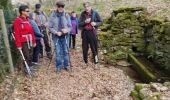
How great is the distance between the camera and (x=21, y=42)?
8.37 m

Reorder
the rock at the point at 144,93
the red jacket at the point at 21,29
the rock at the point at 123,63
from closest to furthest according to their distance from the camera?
the rock at the point at 144,93 → the red jacket at the point at 21,29 → the rock at the point at 123,63

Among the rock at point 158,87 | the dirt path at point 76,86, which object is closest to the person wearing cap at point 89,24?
the dirt path at point 76,86

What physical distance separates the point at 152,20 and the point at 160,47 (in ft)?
4.86

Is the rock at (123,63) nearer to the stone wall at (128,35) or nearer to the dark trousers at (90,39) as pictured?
the stone wall at (128,35)

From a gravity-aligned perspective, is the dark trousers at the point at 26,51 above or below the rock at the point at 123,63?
above

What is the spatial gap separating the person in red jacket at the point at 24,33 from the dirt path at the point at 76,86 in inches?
32.2

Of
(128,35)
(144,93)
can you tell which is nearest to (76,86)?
(144,93)

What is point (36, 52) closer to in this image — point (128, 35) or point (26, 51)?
point (26, 51)

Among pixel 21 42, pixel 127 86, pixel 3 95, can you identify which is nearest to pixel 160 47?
pixel 127 86

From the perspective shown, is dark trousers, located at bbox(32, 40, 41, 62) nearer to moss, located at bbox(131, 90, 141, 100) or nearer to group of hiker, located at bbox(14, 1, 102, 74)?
group of hiker, located at bbox(14, 1, 102, 74)

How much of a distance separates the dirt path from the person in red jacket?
82 cm

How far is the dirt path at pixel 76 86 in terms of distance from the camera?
305 inches

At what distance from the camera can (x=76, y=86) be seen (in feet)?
27.9

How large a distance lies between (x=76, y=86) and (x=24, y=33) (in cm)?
183
